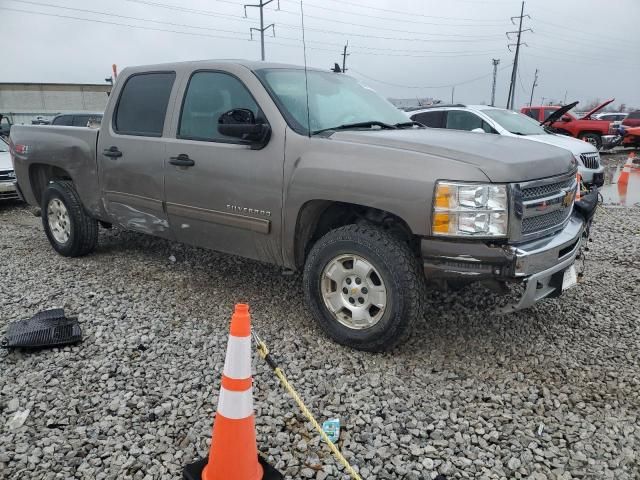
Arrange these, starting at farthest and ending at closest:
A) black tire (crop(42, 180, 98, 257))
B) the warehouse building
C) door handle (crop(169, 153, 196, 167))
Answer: the warehouse building → black tire (crop(42, 180, 98, 257)) → door handle (crop(169, 153, 196, 167))

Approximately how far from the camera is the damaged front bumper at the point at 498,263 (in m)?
2.94

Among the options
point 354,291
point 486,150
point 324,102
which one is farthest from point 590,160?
point 354,291

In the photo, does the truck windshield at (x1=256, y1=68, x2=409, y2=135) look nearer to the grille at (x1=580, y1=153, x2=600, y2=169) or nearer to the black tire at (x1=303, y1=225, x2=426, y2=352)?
the black tire at (x1=303, y1=225, x2=426, y2=352)

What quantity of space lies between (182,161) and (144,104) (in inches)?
34.9

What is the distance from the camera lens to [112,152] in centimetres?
473

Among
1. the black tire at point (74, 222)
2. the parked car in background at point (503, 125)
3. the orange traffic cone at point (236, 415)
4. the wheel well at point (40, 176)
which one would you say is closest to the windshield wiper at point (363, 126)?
the orange traffic cone at point (236, 415)

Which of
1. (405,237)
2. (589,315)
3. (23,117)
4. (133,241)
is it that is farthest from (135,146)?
(23,117)

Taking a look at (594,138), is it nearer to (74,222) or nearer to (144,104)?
(144,104)

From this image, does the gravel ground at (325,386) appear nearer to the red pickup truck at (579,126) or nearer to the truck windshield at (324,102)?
the truck windshield at (324,102)

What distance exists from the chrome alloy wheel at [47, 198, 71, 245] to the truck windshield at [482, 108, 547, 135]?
766 centimetres

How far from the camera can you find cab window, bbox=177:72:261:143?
3.93 m

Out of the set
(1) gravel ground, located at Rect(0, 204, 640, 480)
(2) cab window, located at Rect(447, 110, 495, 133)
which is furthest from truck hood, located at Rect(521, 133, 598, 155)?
(1) gravel ground, located at Rect(0, 204, 640, 480)

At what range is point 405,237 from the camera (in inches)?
134

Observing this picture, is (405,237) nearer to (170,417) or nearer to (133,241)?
(170,417)
